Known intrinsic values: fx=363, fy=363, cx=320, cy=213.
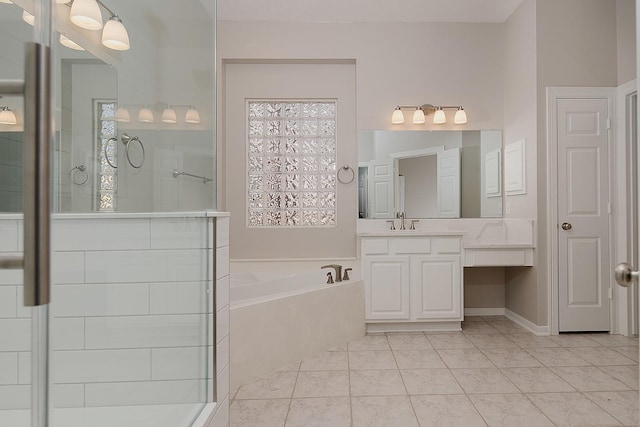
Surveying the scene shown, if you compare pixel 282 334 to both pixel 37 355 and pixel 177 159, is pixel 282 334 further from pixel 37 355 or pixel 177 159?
pixel 37 355

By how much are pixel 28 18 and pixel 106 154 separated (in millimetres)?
512

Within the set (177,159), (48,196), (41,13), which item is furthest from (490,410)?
(41,13)

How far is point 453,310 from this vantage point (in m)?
3.12

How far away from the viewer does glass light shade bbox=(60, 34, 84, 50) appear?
101 centimetres

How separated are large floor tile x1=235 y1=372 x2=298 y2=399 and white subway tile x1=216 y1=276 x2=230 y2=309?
2.35 feet

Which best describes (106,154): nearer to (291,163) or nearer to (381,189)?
(291,163)

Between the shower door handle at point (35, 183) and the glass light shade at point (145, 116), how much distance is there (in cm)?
84

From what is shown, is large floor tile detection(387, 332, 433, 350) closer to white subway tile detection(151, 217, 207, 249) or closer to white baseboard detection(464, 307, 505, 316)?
white baseboard detection(464, 307, 505, 316)

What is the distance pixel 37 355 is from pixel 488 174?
3.78 metres

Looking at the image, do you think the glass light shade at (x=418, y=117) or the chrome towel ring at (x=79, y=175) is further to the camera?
the glass light shade at (x=418, y=117)

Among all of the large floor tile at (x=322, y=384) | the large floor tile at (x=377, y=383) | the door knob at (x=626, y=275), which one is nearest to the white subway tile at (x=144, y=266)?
the large floor tile at (x=322, y=384)

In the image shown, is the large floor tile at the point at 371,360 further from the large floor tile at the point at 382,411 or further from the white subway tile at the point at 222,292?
the white subway tile at the point at 222,292

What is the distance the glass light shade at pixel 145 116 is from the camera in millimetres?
1376

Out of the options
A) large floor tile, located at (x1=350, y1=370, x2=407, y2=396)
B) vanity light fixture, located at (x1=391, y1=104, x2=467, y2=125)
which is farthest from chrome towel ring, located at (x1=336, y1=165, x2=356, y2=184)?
large floor tile, located at (x1=350, y1=370, x2=407, y2=396)
